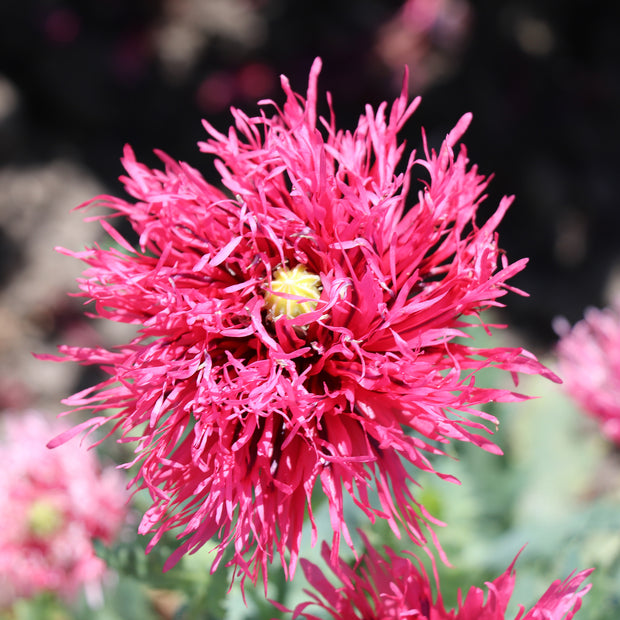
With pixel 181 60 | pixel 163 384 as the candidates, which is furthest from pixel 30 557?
pixel 181 60

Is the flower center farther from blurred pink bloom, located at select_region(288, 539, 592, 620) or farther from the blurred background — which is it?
the blurred background

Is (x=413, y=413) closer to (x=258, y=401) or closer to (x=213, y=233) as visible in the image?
(x=258, y=401)

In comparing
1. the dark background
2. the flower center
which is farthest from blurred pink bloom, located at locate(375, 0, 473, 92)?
the flower center

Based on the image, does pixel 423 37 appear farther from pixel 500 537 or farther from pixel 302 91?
pixel 500 537

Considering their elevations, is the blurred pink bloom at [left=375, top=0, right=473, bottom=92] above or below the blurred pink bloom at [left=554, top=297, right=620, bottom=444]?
above

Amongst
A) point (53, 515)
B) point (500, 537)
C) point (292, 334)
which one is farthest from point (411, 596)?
point (53, 515)
